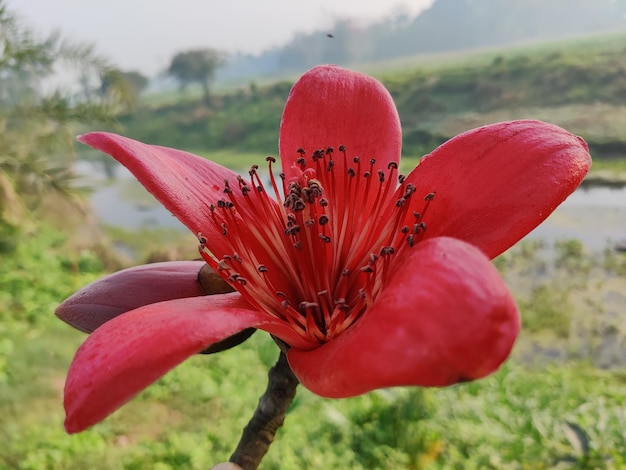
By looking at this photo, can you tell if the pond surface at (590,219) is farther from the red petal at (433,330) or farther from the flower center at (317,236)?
the red petal at (433,330)

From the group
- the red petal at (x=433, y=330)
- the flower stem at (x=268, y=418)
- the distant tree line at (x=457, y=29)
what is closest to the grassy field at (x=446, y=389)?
the distant tree line at (x=457, y=29)

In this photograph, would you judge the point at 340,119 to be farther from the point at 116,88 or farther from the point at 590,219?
the point at 116,88

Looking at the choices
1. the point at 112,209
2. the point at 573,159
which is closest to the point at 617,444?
the point at 573,159

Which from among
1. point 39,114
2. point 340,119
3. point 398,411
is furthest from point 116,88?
point 340,119

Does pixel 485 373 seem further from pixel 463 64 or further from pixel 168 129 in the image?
pixel 168 129

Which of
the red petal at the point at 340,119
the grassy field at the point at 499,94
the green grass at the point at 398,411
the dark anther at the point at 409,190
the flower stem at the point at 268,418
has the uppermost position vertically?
the red petal at the point at 340,119

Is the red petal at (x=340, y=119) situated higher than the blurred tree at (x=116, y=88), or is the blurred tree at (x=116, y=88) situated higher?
the red petal at (x=340, y=119)

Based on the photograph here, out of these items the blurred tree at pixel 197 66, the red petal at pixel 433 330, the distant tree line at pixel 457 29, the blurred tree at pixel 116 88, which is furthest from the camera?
the blurred tree at pixel 197 66
